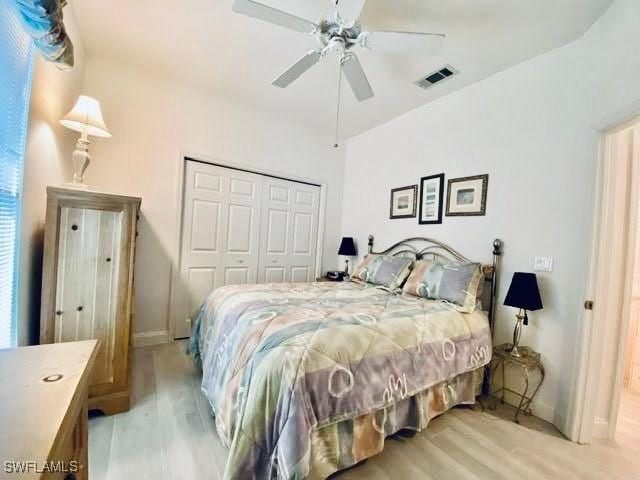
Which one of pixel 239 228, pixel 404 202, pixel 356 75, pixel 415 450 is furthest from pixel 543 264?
pixel 239 228

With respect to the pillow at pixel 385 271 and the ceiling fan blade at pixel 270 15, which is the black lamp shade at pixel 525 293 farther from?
the ceiling fan blade at pixel 270 15

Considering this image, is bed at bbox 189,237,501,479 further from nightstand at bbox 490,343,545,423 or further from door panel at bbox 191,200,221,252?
door panel at bbox 191,200,221,252

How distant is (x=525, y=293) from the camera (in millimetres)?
1965

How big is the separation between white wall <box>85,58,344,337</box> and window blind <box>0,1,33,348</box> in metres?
1.43

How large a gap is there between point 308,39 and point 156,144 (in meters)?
1.91

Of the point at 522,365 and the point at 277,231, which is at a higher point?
the point at 277,231

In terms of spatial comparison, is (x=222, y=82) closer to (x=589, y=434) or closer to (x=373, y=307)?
(x=373, y=307)

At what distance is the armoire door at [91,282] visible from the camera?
5.37 ft

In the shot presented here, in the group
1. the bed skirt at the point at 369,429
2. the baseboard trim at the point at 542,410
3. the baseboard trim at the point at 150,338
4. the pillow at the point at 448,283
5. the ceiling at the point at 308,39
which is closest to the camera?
the bed skirt at the point at 369,429

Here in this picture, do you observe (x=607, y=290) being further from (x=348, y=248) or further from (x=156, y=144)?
(x=156, y=144)

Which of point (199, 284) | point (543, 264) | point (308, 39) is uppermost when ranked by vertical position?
point (308, 39)

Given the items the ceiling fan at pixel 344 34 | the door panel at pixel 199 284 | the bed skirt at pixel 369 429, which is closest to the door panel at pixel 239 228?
the door panel at pixel 199 284

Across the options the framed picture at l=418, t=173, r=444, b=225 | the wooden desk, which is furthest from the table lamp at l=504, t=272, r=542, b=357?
the wooden desk

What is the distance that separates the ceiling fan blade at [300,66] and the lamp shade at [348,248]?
221cm
